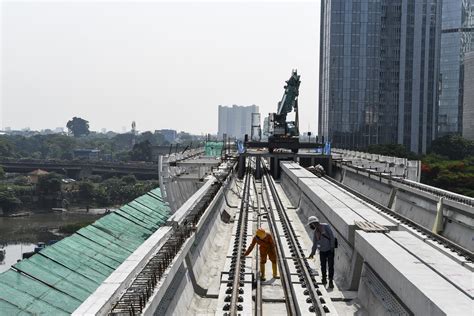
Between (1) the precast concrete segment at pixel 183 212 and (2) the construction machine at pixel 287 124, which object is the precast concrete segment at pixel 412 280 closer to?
(1) the precast concrete segment at pixel 183 212

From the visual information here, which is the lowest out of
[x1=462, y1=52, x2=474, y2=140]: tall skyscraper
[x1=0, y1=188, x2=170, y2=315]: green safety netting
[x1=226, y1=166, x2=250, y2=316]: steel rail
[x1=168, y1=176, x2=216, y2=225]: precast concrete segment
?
[x1=0, y1=188, x2=170, y2=315]: green safety netting

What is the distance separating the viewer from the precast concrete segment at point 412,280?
17.4 feet

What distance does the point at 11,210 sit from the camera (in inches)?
3455

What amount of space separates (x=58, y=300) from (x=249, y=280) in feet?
16.4

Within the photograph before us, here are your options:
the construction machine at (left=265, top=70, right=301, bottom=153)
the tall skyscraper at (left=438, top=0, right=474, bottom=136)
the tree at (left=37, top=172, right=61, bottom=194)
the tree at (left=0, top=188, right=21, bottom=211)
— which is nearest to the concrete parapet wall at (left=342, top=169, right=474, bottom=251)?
the construction machine at (left=265, top=70, right=301, bottom=153)

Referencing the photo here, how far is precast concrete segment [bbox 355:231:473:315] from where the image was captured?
17.4ft

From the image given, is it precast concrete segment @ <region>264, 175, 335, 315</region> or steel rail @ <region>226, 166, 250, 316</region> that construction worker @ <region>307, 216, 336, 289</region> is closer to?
precast concrete segment @ <region>264, 175, 335, 315</region>

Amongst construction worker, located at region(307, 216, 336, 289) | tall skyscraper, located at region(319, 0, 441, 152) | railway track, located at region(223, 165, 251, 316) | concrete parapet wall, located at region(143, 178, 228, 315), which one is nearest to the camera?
concrete parapet wall, located at region(143, 178, 228, 315)

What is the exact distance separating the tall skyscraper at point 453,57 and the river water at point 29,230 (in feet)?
219

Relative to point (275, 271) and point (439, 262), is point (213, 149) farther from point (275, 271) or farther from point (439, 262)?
point (439, 262)

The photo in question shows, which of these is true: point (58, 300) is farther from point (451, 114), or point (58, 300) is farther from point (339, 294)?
point (451, 114)

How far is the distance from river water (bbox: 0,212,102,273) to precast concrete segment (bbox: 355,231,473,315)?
162 feet

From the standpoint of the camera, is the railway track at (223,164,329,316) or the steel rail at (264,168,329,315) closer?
the steel rail at (264,168,329,315)

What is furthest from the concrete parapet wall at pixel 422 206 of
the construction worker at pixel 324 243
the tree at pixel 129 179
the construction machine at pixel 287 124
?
the tree at pixel 129 179
